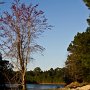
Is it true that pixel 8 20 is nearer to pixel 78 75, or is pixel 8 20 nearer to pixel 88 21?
pixel 88 21

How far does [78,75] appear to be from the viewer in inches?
3474

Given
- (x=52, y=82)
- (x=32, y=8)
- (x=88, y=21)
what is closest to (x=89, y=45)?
(x=88, y=21)

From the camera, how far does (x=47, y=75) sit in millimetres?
188500

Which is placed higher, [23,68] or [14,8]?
[14,8]

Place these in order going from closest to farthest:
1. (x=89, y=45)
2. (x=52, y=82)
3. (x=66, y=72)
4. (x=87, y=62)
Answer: (x=87, y=62)
(x=89, y=45)
(x=66, y=72)
(x=52, y=82)

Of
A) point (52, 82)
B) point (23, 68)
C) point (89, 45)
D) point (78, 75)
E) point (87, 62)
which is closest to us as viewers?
point (23, 68)

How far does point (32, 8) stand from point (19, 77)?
14.2 ft

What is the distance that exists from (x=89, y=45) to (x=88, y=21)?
4352 mm

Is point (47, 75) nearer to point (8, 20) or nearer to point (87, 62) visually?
point (87, 62)

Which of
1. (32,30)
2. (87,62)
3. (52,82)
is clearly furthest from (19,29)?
(52,82)

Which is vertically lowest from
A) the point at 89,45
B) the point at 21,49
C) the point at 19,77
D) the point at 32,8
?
the point at 19,77

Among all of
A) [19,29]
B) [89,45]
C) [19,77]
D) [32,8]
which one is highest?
[89,45]

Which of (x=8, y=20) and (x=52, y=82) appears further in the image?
(x=52, y=82)

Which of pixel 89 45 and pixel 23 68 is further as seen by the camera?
pixel 89 45
